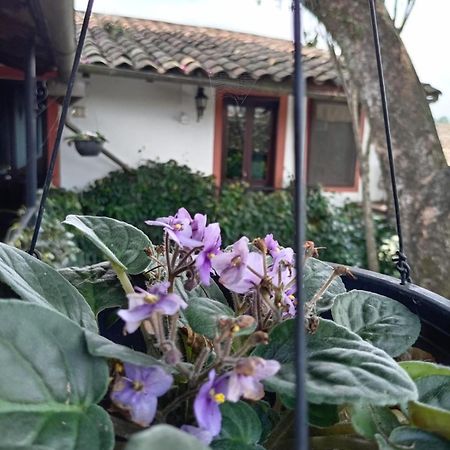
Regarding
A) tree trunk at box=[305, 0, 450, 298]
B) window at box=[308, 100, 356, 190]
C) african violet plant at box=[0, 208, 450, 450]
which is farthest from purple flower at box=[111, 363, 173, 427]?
window at box=[308, 100, 356, 190]

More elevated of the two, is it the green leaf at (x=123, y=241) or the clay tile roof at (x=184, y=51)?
the clay tile roof at (x=184, y=51)

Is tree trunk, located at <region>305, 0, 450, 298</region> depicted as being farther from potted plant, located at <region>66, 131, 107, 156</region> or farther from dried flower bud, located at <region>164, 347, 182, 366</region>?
potted plant, located at <region>66, 131, 107, 156</region>

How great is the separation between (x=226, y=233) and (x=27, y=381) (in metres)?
3.95

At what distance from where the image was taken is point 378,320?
50 centimetres

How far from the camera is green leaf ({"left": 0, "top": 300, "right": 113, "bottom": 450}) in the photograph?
287 mm

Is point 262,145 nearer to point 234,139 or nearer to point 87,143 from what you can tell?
point 234,139

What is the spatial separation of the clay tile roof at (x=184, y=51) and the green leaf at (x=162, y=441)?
3293 millimetres

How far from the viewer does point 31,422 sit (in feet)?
0.95

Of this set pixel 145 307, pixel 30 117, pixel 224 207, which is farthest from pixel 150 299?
pixel 224 207

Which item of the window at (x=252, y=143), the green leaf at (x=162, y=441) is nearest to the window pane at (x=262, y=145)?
the window at (x=252, y=143)

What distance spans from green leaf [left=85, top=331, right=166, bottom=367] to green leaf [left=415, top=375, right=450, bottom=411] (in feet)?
0.63

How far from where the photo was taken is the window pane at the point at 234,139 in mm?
5020

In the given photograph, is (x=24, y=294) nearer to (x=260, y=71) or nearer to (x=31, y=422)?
(x=31, y=422)

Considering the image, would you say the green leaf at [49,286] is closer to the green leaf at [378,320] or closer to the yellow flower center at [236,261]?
the yellow flower center at [236,261]
